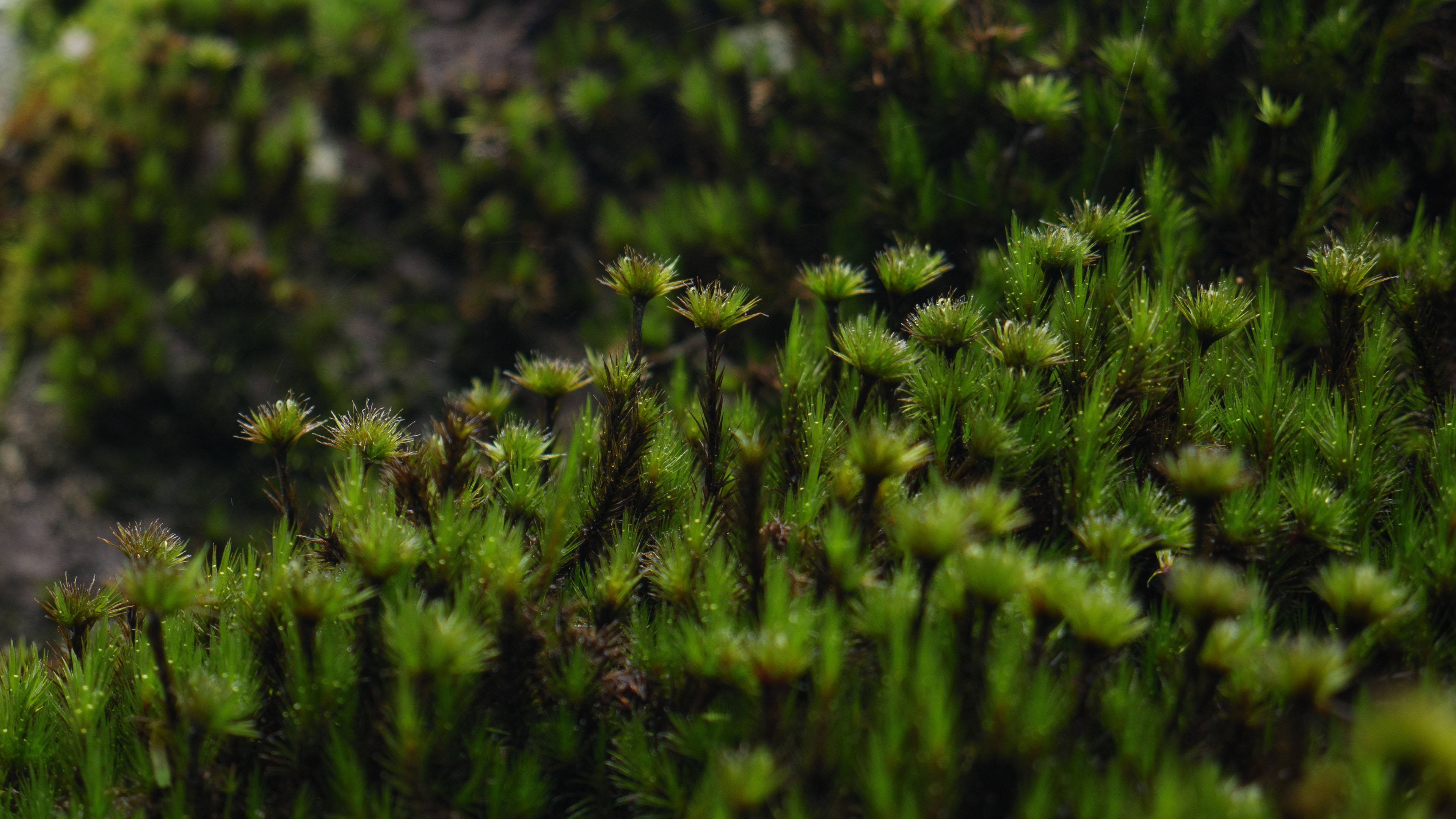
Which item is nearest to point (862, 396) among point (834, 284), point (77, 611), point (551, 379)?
point (834, 284)

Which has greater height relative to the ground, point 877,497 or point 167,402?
point 167,402

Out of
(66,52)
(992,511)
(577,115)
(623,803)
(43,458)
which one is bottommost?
(623,803)

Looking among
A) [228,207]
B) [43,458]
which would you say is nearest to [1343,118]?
[228,207]

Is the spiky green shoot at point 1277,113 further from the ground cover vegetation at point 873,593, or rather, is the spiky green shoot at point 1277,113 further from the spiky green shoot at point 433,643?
the spiky green shoot at point 433,643

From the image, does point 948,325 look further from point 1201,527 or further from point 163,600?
point 163,600

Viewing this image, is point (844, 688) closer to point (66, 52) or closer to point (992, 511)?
point (992, 511)
